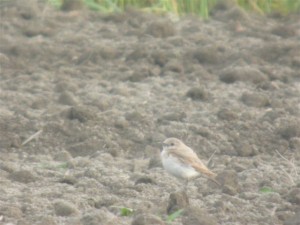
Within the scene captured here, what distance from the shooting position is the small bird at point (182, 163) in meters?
8.21

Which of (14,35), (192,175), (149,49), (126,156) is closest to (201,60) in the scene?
(149,49)

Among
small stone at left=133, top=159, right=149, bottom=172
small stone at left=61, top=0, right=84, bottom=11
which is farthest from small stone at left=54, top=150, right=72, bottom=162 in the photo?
A: small stone at left=61, top=0, right=84, bottom=11

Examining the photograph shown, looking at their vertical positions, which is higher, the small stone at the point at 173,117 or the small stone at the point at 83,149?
the small stone at the point at 83,149

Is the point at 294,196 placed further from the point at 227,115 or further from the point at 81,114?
the point at 81,114

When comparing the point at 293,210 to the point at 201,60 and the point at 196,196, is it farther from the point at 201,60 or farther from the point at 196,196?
the point at 201,60

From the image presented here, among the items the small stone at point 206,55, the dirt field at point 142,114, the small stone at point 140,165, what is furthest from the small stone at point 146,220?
the small stone at point 206,55

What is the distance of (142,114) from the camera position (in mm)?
9977

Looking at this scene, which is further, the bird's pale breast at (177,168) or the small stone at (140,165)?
the small stone at (140,165)

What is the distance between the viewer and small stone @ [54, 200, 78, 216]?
734 centimetres

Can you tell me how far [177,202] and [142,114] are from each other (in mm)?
2545

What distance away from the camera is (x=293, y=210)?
7602 mm

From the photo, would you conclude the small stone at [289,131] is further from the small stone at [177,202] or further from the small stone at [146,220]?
the small stone at [146,220]

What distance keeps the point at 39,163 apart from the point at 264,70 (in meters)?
3.54

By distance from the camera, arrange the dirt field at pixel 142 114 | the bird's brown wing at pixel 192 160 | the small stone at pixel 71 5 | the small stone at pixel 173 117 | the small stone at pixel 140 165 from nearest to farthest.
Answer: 1. the dirt field at pixel 142 114
2. the bird's brown wing at pixel 192 160
3. the small stone at pixel 140 165
4. the small stone at pixel 173 117
5. the small stone at pixel 71 5
